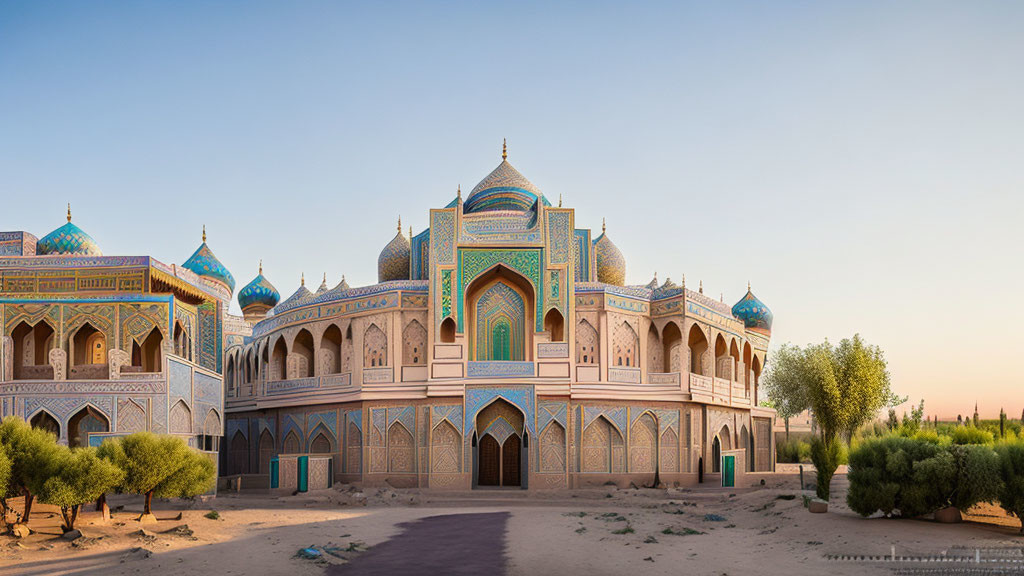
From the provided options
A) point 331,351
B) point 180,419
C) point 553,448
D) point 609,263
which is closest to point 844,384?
point 609,263

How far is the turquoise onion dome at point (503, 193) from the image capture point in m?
33.1

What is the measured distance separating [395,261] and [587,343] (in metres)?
9.95

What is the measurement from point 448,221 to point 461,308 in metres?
3.01

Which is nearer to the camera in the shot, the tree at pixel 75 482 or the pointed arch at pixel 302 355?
the tree at pixel 75 482

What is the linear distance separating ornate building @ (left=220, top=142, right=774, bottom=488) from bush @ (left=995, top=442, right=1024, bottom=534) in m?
13.4

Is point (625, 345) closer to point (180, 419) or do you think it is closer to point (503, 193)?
point (503, 193)

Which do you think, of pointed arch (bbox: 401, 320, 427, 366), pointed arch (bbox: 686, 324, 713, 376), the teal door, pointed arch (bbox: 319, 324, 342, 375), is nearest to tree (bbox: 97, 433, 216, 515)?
pointed arch (bbox: 401, 320, 427, 366)

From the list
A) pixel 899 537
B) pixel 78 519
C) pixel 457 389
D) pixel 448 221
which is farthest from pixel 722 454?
pixel 78 519

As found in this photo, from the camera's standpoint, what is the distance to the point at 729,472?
2814 cm

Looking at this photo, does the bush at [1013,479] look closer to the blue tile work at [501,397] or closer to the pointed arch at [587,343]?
the blue tile work at [501,397]

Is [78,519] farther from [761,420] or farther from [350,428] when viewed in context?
[761,420]

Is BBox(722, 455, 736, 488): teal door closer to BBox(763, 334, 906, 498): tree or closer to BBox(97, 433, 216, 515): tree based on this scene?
BBox(763, 334, 906, 498): tree

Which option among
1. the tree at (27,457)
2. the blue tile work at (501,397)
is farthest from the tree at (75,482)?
the blue tile work at (501,397)

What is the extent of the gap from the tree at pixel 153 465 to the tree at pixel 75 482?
846mm
